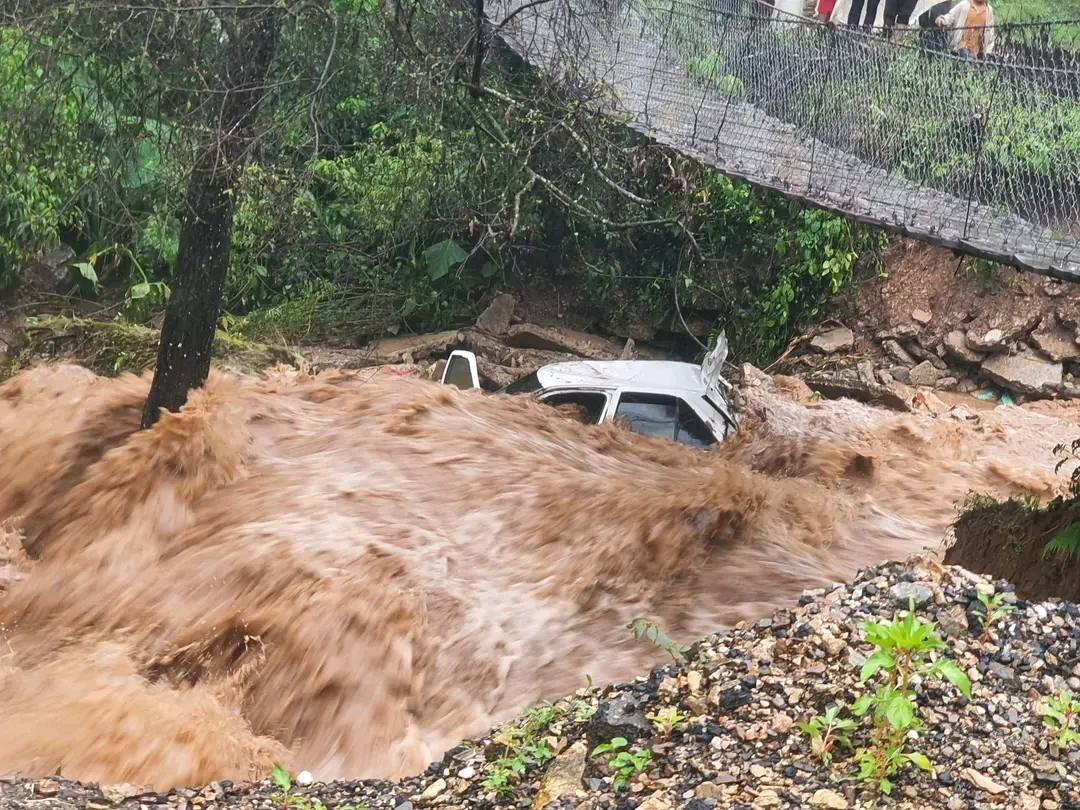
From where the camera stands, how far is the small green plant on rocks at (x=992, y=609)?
161 inches

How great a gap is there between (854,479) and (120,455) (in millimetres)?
4745

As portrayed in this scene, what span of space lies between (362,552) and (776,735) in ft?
9.05

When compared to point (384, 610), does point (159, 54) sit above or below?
above

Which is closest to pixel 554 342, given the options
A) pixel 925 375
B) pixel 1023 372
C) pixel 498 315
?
pixel 498 315

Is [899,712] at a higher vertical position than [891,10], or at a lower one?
lower

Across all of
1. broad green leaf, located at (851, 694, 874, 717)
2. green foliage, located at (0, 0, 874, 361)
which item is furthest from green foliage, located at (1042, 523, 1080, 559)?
green foliage, located at (0, 0, 874, 361)

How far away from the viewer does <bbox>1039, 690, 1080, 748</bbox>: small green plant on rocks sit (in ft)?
11.7

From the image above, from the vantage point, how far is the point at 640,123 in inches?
284

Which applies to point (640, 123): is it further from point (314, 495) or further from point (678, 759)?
point (678, 759)

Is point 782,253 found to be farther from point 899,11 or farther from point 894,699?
point 894,699

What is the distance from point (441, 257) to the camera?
1181 cm

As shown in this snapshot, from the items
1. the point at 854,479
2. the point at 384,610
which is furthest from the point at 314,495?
the point at 854,479

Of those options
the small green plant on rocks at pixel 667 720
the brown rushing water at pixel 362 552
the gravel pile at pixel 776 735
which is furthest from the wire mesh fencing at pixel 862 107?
the small green plant on rocks at pixel 667 720

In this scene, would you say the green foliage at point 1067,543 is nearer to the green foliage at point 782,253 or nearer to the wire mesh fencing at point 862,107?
the wire mesh fencing at point 862,107
